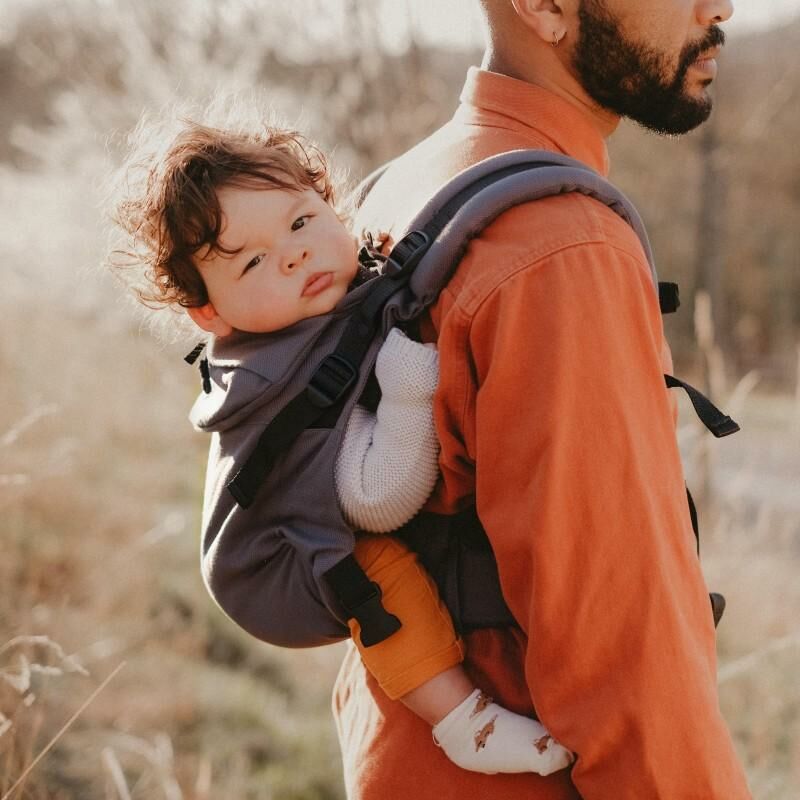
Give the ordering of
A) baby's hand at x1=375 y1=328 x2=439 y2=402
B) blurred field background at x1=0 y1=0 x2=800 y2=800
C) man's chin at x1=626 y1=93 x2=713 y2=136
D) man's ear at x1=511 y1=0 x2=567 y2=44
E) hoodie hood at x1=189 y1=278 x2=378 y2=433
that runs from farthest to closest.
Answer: blurred field background at x1=0 y1=0 x2=800 y2=800 < man's chin at x1=626 y1=93 x2=713 y2=136 < man's ear at x1=511 y1=0 x2=567 y2=44 < hoodie hood at x1=189 y1=278 x2=378 y2=433 < baby's hand at x1=375 y1=328 x2=439 y2=402

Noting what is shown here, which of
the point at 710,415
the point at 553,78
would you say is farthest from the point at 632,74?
the point at 710,415

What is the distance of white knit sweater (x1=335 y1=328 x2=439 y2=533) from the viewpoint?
139cm

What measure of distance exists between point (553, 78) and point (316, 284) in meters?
0.53

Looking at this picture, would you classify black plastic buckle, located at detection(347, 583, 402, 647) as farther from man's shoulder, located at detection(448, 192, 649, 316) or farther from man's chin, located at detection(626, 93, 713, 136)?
man's chin, located at detection(626, 93, 713, 136)

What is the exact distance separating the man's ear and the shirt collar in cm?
9

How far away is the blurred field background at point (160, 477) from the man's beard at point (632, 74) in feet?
3.32

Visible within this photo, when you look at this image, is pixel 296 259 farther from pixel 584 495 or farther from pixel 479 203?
pixel 584 495

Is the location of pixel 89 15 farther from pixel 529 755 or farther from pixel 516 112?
pixel 529 755

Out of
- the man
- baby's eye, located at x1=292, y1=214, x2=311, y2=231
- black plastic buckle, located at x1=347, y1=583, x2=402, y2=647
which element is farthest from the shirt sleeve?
baby's eye, located at x1=292, y1=214, x2=311, y2=231

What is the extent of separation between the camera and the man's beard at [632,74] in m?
1.61

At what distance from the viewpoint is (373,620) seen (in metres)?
1.41

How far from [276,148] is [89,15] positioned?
6.89 m

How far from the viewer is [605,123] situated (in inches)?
69.0

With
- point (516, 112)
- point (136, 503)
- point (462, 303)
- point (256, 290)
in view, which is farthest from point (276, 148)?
point (136, 503)
